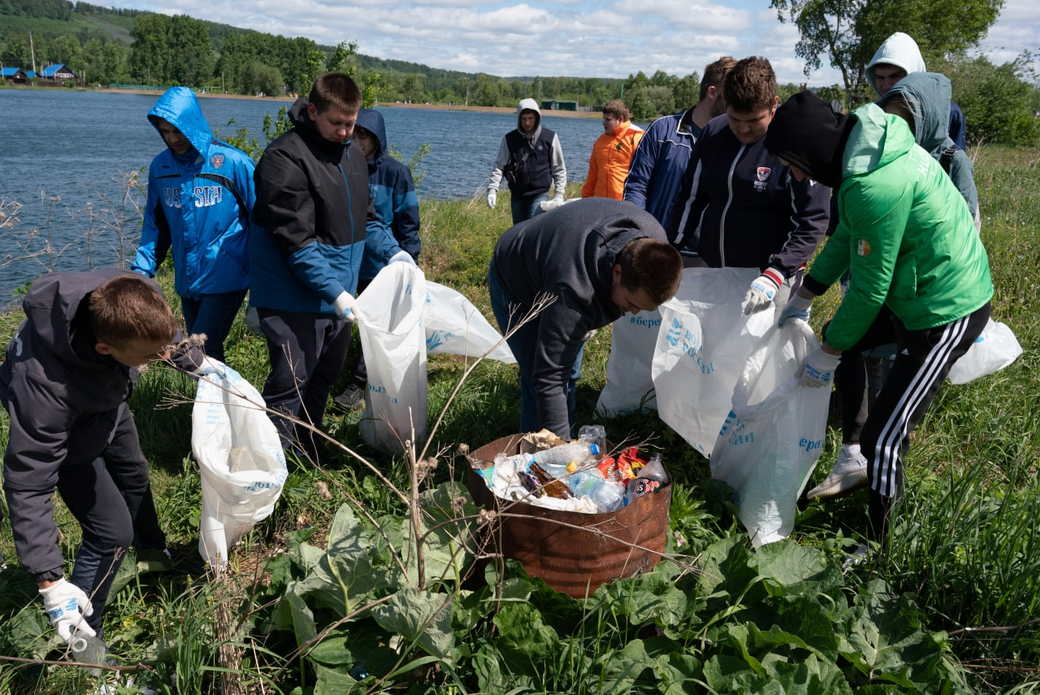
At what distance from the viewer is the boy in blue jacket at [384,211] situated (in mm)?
4055

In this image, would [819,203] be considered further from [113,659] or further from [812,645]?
[113,659]

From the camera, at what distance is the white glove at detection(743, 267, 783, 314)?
2.88m

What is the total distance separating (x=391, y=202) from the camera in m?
4.21

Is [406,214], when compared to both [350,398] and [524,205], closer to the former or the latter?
[350,398]

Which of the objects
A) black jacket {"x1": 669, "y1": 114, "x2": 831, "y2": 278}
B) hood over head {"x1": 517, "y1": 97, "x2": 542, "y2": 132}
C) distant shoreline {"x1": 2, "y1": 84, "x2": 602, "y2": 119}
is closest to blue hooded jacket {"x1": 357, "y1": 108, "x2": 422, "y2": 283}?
black jacket {"x1": 669, "y1": 114, "x2": 831, "y2": 278}

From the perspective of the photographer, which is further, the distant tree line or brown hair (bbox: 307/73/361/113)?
the distant tree line

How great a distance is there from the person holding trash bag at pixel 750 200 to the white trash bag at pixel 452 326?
1.10 metres

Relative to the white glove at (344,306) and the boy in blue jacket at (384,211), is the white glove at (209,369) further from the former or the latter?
the boy in blue jacket at (384,211)

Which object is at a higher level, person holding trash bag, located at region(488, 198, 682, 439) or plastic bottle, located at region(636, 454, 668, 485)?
person holding trash bag, located at region(488, 198, 682, 439)

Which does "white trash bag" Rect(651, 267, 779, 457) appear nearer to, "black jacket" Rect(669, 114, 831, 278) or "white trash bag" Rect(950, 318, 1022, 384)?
"black jacket" Rect(669, 114, 831, 278)

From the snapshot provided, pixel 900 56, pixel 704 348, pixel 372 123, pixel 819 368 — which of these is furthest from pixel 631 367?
pixel 900 56

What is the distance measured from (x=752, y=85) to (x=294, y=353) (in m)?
2.12

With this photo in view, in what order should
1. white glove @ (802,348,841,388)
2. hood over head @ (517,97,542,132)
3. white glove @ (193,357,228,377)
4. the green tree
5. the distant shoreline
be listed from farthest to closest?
the distant shoreline → the green tree → hood over head @ (517,97,542,132) → white glove @ (802,348,841,388) → white glove @ (193,357,228,377)

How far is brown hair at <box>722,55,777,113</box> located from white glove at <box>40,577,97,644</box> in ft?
9.05
